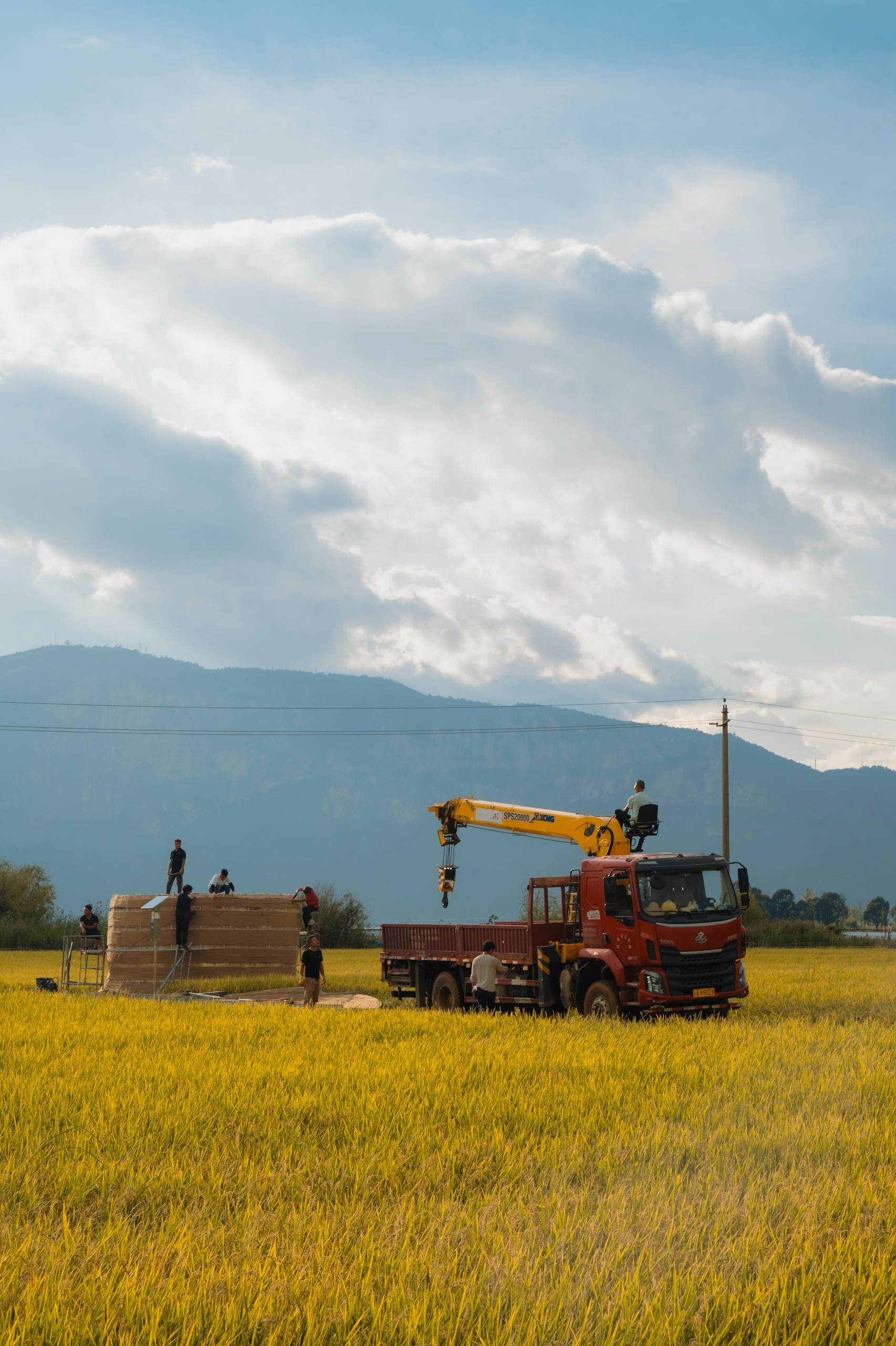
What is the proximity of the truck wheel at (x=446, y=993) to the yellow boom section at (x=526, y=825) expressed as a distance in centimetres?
A: 163

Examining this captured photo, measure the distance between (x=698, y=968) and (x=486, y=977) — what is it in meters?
3.99

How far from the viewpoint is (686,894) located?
19625 mm

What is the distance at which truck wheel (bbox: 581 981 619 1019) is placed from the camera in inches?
762

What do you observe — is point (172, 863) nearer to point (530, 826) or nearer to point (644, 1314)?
point (530, 826)

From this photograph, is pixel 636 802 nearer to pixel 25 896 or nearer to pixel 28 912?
pixel 28 912

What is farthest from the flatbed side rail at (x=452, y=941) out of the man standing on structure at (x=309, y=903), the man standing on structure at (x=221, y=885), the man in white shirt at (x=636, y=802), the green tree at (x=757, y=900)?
the man standing on structure at (x=221, y=885)

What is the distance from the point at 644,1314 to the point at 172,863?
94.0ft

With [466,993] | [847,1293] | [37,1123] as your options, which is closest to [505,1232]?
[847,1293]

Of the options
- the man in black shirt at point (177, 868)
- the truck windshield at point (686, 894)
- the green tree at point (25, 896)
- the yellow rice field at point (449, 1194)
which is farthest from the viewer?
the green tree at point (25, 896)

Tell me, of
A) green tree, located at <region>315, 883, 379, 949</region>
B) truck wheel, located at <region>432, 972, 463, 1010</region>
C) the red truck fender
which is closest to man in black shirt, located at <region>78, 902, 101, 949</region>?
truck wheel, located at <region>432, 972, 463, 1010</region>

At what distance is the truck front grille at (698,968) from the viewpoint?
62.2ft

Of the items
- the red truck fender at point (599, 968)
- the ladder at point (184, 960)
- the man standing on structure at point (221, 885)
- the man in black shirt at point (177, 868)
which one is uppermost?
the man in black shirt at point (177, 868)

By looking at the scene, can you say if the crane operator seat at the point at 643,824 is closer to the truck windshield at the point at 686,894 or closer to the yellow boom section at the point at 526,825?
the yellow boom section at the point at 526,825

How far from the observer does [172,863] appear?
32.6 m
